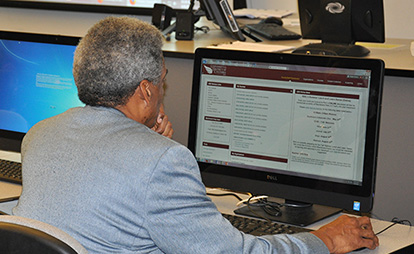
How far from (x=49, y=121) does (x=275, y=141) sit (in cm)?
61

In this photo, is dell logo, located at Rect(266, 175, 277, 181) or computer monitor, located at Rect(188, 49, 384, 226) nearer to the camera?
computer monitor, located at Rect(188, 49, 384, 226)

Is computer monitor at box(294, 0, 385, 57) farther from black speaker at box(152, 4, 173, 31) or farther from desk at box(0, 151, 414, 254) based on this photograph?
desk at box(0, 151, 414, 254)

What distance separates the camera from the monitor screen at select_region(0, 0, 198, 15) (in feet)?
16.3

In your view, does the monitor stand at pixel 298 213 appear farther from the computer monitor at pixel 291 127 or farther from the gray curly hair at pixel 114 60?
the gray curly hair at pixel 114 60

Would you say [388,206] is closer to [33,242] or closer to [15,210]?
[15,210]

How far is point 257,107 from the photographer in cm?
163

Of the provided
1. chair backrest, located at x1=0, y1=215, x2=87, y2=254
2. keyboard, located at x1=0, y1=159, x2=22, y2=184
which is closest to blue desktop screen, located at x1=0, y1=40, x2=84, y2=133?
keyboard, located at x1=0, y1=159, x2=22, y2=184

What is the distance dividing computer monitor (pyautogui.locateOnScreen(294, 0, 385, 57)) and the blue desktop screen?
1212mm

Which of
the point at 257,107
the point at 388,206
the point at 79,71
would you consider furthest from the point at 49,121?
the point at 388,206

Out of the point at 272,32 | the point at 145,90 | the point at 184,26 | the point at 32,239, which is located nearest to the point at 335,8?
the point at 272,32

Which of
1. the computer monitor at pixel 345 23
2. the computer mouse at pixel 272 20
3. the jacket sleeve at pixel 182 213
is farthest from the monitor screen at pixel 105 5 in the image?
the jacket sleeve at pixel 182 213

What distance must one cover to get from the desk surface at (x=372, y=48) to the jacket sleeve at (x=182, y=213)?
1202 millimetres

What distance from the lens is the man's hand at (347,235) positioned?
4.52 ft

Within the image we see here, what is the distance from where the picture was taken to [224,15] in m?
3.13
